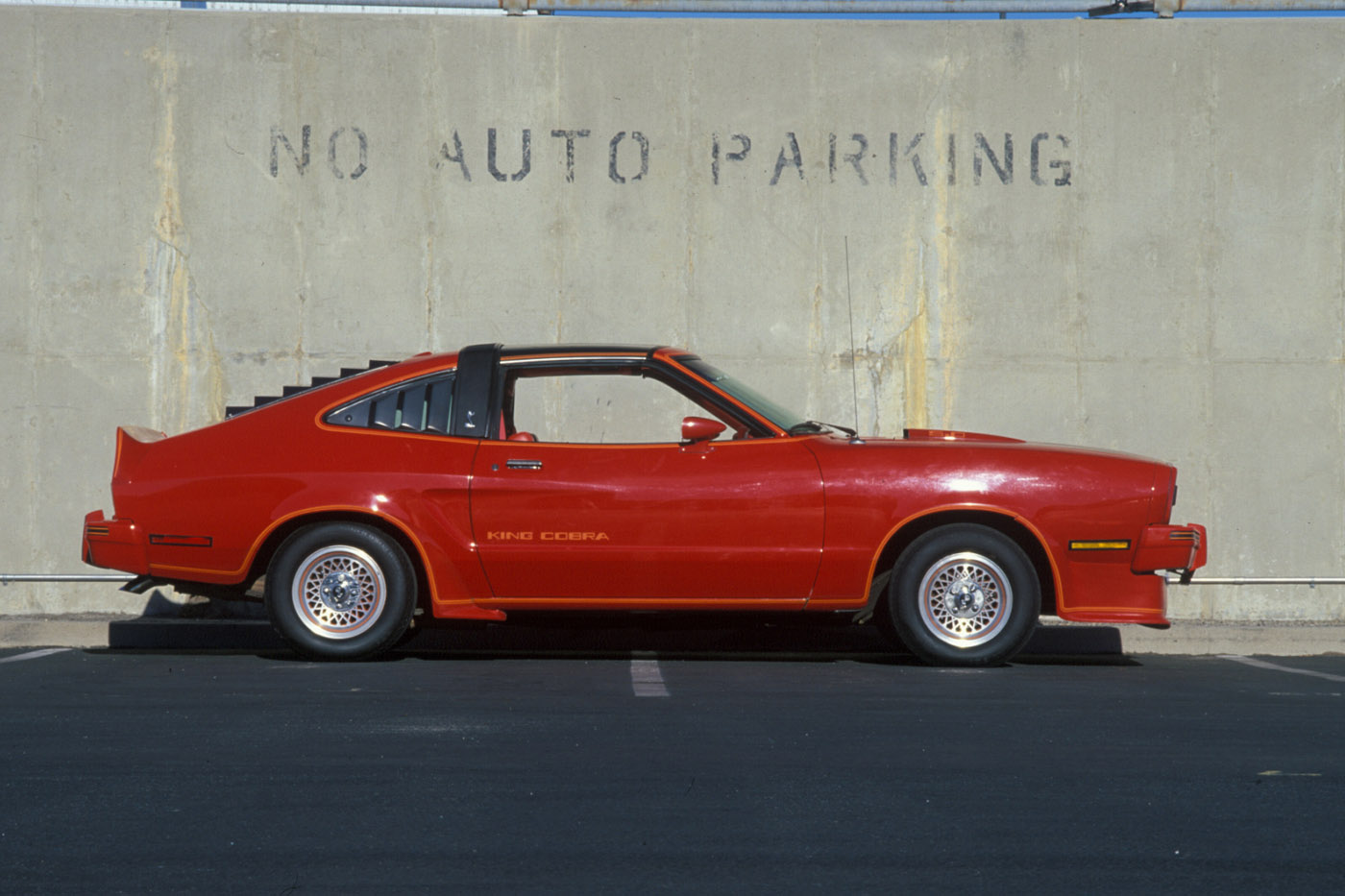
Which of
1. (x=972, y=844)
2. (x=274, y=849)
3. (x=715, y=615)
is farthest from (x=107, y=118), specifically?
(x=972, y=844)

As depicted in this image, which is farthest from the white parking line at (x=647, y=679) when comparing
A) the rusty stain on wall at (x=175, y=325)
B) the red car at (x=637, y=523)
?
the rusty stain on wall at (x=175, y=325)

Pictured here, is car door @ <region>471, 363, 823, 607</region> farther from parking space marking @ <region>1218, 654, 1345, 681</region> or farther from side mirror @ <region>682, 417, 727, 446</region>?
parking space marking @ <region>1218, 654, 1345, 681</region>

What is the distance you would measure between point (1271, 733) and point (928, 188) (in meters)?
5.45

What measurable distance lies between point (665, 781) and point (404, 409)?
139 inches

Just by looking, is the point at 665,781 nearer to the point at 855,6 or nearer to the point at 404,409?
the point at 404,409

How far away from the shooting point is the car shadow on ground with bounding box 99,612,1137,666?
859cm

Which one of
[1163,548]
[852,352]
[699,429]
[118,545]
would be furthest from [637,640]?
[1163,548]

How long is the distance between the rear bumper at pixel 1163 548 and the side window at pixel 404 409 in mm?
3441

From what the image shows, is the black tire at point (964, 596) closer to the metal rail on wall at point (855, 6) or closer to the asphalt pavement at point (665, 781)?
the asphalt pavement at point (665, 781)

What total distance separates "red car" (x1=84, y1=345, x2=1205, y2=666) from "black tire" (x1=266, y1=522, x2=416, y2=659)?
0.01 m

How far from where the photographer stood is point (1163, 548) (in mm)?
7594

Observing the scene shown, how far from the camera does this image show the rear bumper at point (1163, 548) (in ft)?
24.9

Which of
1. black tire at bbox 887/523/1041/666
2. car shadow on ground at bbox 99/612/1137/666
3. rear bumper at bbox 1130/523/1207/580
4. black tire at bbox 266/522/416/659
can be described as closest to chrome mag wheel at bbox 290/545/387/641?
black tire at bbox 266/522/416/659

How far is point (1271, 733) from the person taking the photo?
586 centimetres
